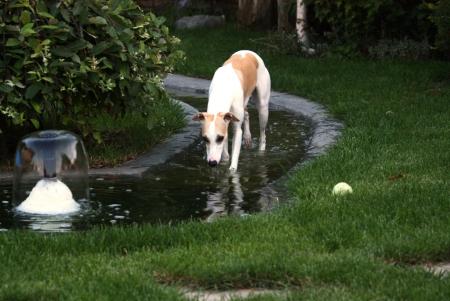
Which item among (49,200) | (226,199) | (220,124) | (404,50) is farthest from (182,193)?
(404,50)

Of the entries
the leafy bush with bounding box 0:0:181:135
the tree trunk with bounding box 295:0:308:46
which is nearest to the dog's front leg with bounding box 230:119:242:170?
the leafy bush with bounding box 0:0:181:135

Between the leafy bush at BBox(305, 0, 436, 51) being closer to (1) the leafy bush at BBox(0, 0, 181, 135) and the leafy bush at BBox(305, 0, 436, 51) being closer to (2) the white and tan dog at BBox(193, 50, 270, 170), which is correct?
(2) the white and tan dog at BBox(193, 50, 270, 170)

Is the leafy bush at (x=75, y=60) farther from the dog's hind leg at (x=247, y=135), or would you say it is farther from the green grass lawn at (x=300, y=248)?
the green grass lawn at (x=300, y=248)

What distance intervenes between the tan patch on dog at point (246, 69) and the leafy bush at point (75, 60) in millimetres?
825

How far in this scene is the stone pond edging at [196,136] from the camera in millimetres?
8143

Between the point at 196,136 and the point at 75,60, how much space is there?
7.63 feet

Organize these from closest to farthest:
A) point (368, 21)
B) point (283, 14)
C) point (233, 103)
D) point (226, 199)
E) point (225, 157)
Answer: point (226, 199) → point (233, 103) → point (225, 157) → point (368, 21) → point (283, 14)

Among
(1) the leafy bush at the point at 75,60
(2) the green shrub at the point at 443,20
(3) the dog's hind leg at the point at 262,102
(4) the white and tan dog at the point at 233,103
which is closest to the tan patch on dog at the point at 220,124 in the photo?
(4) the white and tan dog at the point at 233,103

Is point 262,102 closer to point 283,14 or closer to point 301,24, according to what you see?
point 301,24

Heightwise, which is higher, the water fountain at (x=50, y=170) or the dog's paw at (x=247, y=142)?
the water fountain at (x=50, y=170)

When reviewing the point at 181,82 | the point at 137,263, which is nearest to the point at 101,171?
Answer: the point at 137,263

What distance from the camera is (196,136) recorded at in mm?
9648

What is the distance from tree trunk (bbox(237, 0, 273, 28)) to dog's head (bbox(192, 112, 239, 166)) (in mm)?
12053

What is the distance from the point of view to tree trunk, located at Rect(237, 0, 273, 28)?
19953 millimetres
